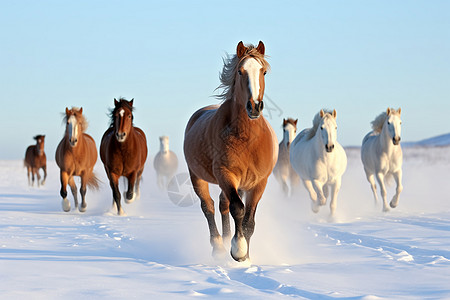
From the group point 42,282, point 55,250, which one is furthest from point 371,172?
point 42,282

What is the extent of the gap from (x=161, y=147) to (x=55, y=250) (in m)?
16.0

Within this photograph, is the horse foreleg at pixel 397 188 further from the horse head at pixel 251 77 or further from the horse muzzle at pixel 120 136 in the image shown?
the horse head at pixel 251 77

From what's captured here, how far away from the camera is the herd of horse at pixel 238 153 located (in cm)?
571

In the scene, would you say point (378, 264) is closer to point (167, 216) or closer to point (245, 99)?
point (245, 99)

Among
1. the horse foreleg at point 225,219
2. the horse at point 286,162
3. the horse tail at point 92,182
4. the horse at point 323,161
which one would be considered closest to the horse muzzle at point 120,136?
the horse tail at point 92,182

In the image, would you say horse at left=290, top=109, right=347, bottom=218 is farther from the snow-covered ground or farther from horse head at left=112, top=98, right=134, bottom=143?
horse head at left=112, top=98, right=134, bottom=143

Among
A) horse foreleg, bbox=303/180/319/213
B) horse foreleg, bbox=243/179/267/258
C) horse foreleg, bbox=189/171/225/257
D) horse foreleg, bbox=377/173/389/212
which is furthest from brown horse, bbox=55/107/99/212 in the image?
horse foreleg, bbox=243/179/267/258

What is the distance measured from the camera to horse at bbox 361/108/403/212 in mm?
12508

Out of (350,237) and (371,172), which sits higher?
(371,172)

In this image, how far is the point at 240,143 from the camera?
18.8 feet

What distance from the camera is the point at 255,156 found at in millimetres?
5789

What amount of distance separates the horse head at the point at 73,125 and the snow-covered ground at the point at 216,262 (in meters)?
1.75

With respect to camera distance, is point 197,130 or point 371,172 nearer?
point 197,130

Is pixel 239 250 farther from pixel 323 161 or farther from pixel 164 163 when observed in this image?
pixel 164 163
